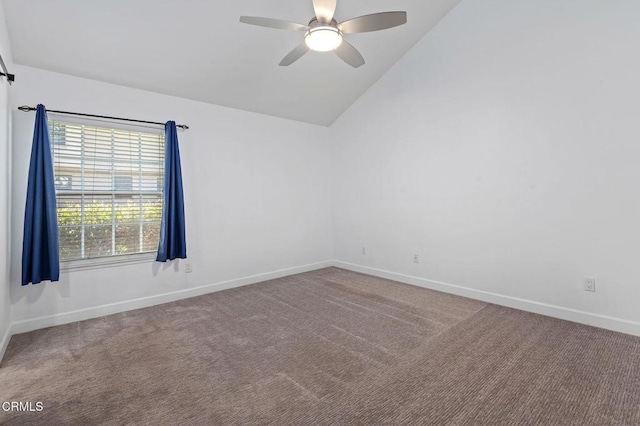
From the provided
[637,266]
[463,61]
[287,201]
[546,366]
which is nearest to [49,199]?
[287,201]

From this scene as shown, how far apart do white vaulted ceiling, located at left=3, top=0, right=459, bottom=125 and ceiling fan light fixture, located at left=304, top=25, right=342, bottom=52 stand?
77 centimetres

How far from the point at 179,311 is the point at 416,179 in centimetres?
334

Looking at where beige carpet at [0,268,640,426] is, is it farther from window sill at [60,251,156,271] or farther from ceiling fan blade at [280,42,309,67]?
ceiling fan blade at [280,42,309,67]

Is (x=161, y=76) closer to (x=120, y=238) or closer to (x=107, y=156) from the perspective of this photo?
(x=107, y=156)

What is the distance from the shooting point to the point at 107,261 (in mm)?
3363

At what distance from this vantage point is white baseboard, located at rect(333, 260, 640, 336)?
266cm

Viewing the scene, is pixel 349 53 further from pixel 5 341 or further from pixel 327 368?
pixel 5 341

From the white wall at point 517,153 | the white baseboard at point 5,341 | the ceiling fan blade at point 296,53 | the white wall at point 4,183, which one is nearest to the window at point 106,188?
the white wall at point 4,183

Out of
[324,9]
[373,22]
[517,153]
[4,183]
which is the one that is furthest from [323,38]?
[4,183]

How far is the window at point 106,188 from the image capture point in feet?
10.5

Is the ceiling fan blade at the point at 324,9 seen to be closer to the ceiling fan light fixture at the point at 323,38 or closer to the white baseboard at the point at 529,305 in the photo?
the ceiling fan light fixture at the point at 323,38

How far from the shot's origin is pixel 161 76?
342 centimetres

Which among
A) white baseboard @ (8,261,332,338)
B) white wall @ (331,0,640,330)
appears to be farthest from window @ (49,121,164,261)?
white wall @ (331,0,640,330)

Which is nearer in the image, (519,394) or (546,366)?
(519,394)
